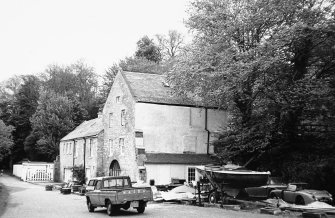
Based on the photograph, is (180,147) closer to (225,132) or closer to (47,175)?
(225,132)

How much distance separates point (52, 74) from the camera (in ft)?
273

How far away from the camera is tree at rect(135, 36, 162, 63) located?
241 ft

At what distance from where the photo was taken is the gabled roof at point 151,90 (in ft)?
123

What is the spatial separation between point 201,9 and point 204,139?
11.8m

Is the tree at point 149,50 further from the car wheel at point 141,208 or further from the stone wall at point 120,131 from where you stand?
the car wheel at point 141,208

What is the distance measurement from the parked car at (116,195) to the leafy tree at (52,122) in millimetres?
45823

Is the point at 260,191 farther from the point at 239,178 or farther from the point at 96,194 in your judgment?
the point at 96,194

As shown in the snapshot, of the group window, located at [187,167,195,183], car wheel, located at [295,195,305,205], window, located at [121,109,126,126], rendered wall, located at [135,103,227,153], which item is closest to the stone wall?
window, located at [121,109,126,126]

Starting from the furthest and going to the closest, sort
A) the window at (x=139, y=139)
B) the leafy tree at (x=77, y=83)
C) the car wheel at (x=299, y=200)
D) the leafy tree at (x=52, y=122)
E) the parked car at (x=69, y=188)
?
the leafy tree at (x=77, y=83) < the leafy tree at (x=52, y=122) < the parked car at (x=69, y=188) < the window at (x=139, y=139) < the car wheel at (x=299, y=200)

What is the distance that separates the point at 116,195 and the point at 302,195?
8953mm

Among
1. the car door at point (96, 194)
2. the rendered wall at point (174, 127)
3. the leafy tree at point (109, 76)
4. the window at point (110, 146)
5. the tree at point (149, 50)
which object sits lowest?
the car door at point (96, 194)

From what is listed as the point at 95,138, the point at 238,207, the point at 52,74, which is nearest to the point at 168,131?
the point at 95,138

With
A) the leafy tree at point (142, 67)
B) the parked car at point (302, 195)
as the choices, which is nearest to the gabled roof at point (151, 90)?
the parked car at point (302, 195)

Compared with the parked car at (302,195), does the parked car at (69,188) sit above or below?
below
